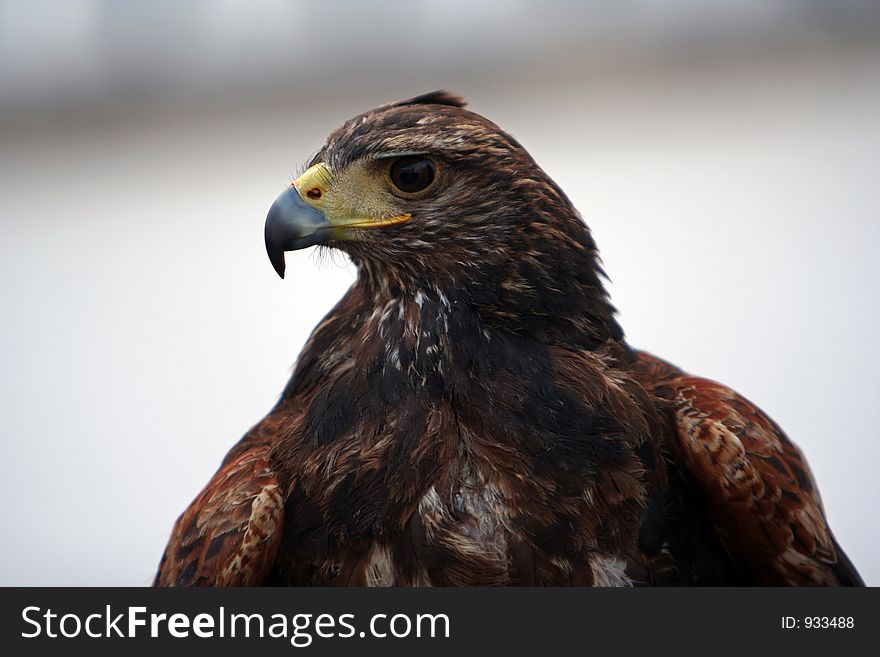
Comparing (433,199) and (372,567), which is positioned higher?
(433,199)

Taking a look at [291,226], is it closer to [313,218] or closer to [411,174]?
[313,218]

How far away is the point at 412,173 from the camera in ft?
9.59

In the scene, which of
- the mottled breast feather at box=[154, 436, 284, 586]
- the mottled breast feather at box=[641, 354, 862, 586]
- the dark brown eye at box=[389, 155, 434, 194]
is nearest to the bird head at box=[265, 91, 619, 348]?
the dark brown eye at box=[389, 155, 434, 194]

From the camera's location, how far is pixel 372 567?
276 centimetres

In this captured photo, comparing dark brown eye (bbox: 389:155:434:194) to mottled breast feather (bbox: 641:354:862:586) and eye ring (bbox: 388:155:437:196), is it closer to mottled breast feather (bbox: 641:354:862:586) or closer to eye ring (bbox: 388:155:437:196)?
eye ring (bbox: 388:155:437:196)

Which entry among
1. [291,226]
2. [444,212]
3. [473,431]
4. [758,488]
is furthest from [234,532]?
[758,488]

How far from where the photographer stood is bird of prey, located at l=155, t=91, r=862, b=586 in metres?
2.75

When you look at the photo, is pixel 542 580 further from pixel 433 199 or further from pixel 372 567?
pixel 433 199

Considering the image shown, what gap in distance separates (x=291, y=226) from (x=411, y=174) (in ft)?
1.30

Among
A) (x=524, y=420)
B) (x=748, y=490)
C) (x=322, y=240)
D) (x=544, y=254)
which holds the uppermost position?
(x=322, y=240)

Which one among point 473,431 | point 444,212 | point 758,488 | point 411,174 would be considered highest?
point 411,174

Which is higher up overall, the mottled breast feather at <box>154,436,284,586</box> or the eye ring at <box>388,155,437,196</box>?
the eye ring at <box>388,155,437,196</box>

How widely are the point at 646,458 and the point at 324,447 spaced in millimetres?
965

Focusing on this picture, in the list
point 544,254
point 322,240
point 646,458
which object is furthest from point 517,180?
point 646,458
